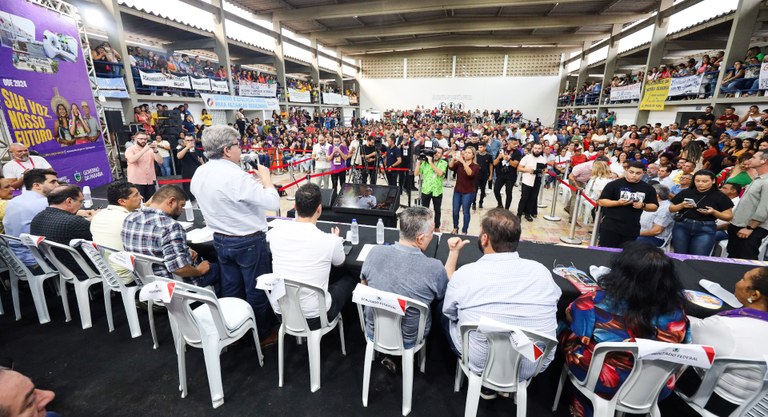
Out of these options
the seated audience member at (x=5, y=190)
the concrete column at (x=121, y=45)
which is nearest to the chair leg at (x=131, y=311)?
the seated audience member at (x=5, y=190)

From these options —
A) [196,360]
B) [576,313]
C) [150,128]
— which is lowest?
[196,360]

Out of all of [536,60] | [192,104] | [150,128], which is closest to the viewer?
[150,128]

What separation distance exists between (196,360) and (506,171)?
5.64 meters

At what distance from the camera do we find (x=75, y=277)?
2.76 m

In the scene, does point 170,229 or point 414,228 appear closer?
point 414,228

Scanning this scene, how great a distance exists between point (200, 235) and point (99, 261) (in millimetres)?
743

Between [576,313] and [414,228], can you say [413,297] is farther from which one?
[576,313]

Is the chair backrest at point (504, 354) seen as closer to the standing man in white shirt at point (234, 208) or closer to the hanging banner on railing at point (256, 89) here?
the standing man in white shirt at point (234, 208)

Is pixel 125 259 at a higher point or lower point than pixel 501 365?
higher

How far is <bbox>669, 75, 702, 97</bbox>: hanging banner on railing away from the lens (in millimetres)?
9516

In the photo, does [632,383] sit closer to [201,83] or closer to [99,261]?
[99,261]

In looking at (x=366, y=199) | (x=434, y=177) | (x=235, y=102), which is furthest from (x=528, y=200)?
(x=235, y=102)

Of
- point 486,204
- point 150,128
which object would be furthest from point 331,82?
point 486,204

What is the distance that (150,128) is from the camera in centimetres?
920
